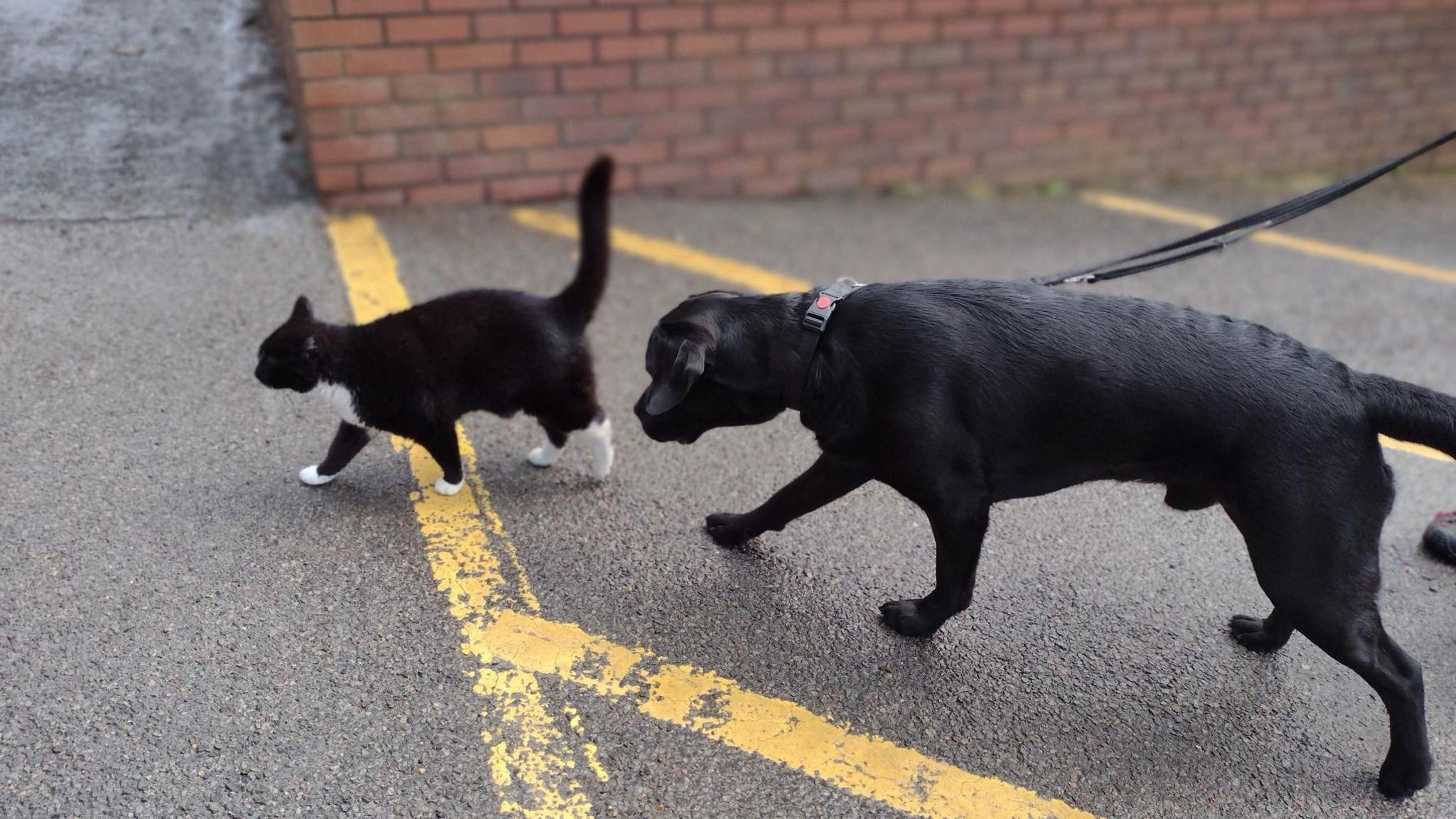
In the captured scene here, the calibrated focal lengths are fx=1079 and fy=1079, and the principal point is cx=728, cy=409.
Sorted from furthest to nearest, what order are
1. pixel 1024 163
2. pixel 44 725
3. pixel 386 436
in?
pixel 1024 163 → pixel 386 436 → pixel 44 725

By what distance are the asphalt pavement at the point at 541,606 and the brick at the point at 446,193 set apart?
948 mm

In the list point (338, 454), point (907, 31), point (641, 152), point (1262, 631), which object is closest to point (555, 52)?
point (641, 152)

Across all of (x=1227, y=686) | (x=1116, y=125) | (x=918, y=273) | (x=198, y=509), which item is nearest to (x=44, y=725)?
(x=198, y=509)

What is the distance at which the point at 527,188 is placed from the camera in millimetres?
5824

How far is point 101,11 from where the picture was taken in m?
5.53

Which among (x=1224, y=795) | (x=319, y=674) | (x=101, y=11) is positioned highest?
(x=101, y=11)

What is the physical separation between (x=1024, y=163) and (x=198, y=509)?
5.45 metres

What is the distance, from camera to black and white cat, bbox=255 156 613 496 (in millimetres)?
3254

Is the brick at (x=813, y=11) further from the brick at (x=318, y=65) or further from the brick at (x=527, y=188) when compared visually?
the brick at (x=318, y=65)

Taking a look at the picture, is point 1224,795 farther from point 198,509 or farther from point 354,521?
point 198,509

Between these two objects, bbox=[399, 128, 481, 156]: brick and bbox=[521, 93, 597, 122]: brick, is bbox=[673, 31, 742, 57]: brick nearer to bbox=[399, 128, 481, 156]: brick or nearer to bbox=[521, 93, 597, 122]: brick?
bbox=[521, 93, 597, 122]: brick

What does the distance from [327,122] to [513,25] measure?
3.38 feet

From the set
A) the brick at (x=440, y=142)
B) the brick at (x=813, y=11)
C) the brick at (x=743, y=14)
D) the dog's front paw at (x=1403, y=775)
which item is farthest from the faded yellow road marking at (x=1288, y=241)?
the dog's front paw at (x=1403, y=775)

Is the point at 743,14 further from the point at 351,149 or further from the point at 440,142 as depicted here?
the point at 351,149
